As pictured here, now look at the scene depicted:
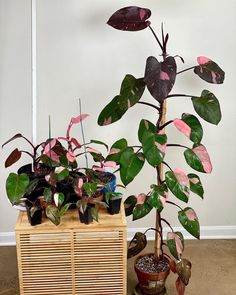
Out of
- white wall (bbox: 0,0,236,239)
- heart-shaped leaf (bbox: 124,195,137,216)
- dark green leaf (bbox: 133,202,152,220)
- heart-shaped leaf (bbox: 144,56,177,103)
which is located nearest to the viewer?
heart-shaped leaf (bbox: 144,56,177,103)

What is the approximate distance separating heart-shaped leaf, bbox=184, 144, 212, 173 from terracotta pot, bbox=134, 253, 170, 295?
538mm

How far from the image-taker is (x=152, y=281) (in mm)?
2176

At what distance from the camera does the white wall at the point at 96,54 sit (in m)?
2.38

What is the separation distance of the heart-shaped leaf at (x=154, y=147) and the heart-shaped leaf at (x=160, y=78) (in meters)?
0.15

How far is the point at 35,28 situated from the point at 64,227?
98cm

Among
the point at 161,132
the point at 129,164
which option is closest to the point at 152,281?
the point at 129,164

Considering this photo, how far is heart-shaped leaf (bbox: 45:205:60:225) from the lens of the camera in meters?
1.91

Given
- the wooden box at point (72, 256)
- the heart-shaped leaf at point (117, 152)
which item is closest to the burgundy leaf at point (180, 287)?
the wooden box at point (72, 256)

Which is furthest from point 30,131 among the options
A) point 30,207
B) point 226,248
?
point 226,248

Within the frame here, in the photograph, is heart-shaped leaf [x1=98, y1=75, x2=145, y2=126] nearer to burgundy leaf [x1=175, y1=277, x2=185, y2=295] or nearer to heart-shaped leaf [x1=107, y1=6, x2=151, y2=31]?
heart-shaped leaf [x1=107, y1=6, x2=151, y2=31]

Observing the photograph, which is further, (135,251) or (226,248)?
(226,248)

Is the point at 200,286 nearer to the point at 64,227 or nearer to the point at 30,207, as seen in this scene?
the point at 64,227

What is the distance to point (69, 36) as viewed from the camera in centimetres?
240

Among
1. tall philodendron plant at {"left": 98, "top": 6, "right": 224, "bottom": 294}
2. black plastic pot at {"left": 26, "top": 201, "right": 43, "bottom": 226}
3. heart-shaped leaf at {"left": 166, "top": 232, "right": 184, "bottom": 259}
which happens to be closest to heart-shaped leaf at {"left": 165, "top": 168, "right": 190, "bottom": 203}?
tall philodendron plant at {"left": 98, "top": 6, "right": 224, "bottom": 294}
